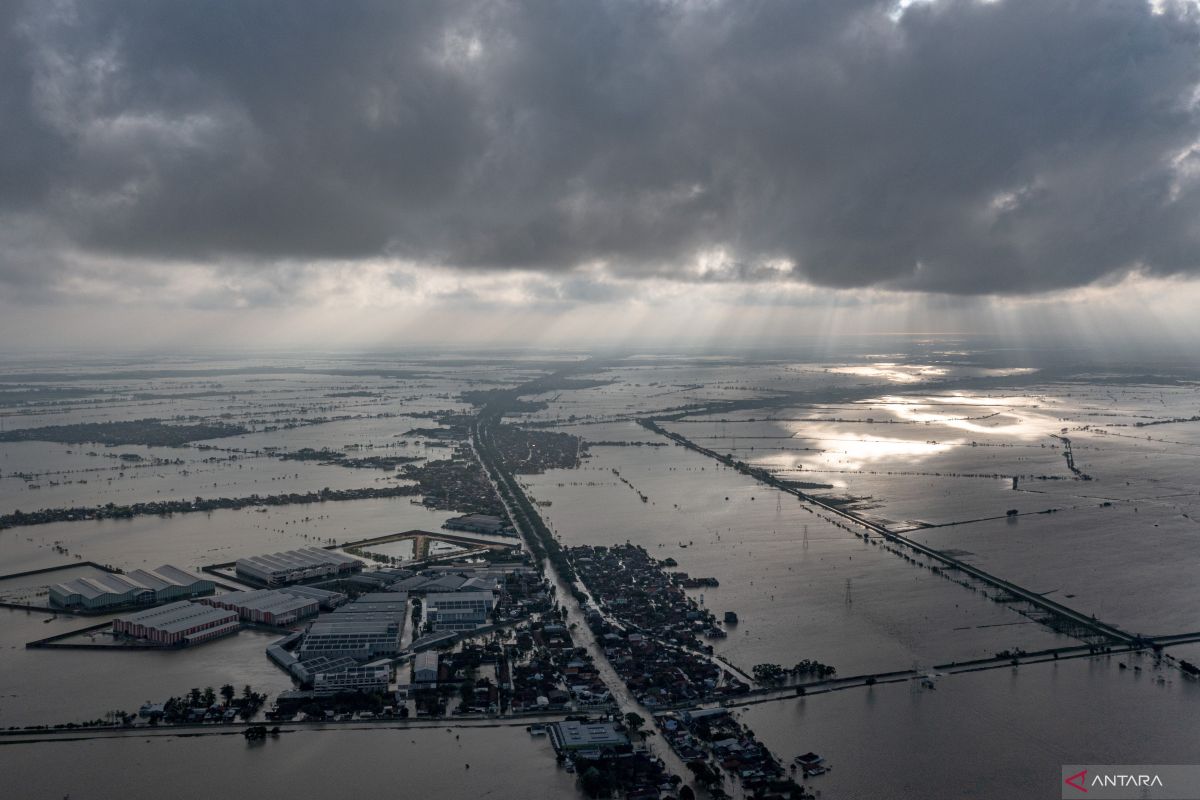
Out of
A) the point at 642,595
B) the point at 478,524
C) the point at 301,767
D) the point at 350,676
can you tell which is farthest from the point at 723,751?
the point at 478,524

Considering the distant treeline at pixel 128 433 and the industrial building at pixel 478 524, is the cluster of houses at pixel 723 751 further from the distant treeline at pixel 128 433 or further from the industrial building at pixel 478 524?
the distant treeline at pixel 128 433

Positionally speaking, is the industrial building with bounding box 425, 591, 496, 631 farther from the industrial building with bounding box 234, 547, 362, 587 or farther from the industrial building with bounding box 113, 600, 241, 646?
the industrial building with bounding box 113, 600, 241, 646

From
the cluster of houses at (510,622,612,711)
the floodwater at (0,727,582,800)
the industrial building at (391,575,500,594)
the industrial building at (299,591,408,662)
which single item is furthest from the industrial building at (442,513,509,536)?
the floodwater at (0,727,582,800)

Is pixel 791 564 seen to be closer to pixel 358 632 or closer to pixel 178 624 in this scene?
pixel 358 632

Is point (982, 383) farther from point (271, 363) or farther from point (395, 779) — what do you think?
point (271, 363)

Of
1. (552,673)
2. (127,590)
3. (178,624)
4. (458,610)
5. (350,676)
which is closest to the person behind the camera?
(350,676)

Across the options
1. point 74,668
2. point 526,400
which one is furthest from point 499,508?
point 526,400
